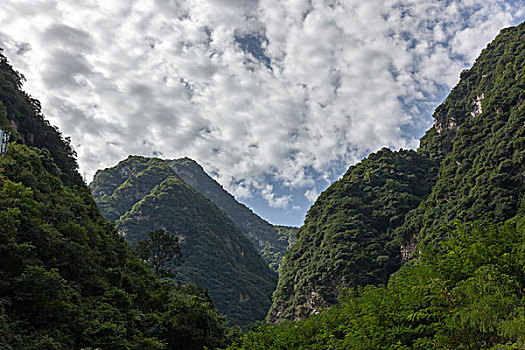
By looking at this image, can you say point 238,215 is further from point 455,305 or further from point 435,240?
point 455,305

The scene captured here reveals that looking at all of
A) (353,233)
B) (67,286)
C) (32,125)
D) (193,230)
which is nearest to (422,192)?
(353,233)

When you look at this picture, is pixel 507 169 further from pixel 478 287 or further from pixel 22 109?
pixel 22 109

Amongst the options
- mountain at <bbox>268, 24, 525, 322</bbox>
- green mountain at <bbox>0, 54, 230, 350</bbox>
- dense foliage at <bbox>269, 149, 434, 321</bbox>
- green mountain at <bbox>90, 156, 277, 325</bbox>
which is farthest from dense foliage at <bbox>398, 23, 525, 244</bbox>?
green mountain at <bbox>90, 156, 277, 325</bbox>

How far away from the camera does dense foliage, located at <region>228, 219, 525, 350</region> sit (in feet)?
15.3

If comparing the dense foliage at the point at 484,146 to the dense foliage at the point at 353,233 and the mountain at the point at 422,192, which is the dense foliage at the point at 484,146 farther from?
the dense foliage at the point at 353,233

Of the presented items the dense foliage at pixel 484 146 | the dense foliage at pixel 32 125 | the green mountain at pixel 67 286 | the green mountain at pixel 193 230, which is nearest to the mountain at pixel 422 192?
the dense foliage at pixel 484 146

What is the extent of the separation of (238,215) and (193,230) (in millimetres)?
93496

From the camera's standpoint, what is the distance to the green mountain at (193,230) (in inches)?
3260

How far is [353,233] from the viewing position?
6938 cm

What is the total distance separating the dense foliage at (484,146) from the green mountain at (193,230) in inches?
1725

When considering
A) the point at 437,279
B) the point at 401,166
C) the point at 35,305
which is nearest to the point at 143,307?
the point at 35,305

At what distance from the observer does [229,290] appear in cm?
8356

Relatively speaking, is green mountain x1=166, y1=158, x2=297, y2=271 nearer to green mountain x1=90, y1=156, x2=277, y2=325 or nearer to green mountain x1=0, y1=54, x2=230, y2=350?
green mountain x1=90, y1=156, x2=277, y2=325

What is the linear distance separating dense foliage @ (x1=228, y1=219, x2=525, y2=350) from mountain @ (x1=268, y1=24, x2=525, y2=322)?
144 ft
